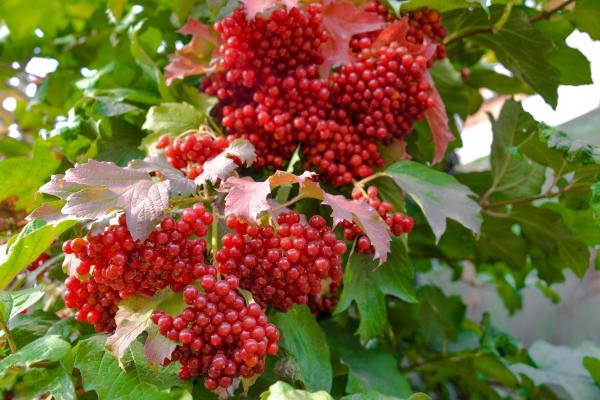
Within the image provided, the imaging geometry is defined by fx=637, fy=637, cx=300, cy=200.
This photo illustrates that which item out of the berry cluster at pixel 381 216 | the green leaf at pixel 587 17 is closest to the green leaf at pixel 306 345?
the berry cluster at pixel 381 216

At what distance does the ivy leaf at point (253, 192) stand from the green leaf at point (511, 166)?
685 mm

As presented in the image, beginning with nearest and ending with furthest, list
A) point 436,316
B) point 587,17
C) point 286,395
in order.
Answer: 1. point 286,395
2. point 587,17
3. point 436,316

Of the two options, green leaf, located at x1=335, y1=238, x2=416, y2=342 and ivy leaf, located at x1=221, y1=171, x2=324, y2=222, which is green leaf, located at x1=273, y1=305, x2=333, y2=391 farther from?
ivy leaf, located at x1=221, y1=171, x2=324, y2=222

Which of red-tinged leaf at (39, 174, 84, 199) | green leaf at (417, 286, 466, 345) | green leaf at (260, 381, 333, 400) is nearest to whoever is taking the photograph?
green leaf at (260, 381, 333, 400)

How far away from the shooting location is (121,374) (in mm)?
858

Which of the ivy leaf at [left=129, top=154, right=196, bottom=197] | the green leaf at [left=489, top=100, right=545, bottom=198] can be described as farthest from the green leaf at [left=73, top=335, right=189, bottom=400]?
the green leaf at [left=489, top=100, right=545, bottom=198]

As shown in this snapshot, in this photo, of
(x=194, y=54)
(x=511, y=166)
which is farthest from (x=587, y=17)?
(x=194, y=54)

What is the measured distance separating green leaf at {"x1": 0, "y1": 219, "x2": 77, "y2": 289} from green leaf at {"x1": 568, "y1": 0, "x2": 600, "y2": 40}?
1.18 m

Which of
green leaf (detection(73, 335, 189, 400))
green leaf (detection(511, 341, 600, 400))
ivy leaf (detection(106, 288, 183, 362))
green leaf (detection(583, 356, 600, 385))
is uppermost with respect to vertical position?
ivy leaf (detection(106, 288, 183, 362))

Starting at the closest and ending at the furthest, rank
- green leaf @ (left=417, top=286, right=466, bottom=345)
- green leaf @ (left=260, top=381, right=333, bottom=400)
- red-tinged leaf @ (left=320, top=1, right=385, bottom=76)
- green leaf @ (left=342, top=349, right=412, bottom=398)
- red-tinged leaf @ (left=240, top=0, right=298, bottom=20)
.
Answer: green leaf @ (left=260, top=381, right=333, bottom=400), red-tinged leaf @ (left=240, top=0, right=298, bottom=20), red-tinged leaf @ (left=320, top=1, right=385, bottom=76), green leaf @ (left=342, top=349, right=412, bottom=398), green leaf @ (left=417, top=286, right=466, bottom=345)

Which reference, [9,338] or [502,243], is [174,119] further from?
[502,243]

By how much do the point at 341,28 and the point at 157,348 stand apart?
2.06 ft

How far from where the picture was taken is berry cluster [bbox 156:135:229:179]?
3.32 feet

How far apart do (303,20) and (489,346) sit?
3.22 feet
